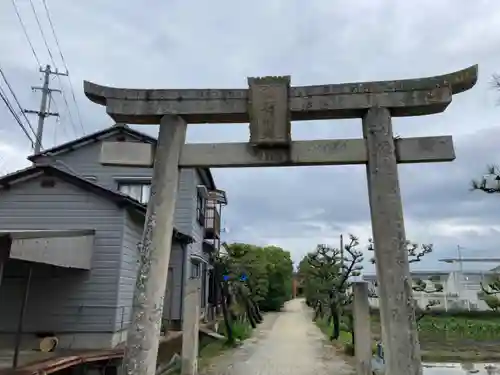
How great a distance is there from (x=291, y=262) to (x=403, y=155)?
4686 centimetres

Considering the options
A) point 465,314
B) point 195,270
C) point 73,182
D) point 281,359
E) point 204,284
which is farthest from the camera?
point 465,314

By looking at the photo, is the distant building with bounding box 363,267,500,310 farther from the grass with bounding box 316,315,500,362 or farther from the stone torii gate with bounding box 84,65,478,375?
the stone torii gate with bounding box 84,65,478,375

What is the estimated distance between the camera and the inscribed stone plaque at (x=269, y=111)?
237 inches

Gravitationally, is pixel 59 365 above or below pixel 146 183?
below

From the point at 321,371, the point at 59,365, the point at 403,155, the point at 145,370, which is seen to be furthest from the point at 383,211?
the point at 321,371

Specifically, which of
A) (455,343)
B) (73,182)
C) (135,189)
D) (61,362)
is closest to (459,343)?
(455,343)

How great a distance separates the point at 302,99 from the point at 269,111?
0.51m

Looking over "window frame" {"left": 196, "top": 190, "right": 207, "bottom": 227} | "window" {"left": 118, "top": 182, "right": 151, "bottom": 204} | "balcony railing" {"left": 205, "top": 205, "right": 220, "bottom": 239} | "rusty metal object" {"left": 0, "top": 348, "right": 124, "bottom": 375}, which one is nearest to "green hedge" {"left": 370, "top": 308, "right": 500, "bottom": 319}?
"balcony railing" {"left": 205, "top": 205, "right": 220, "bottom": 239}

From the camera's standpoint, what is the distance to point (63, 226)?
1229 centimetres

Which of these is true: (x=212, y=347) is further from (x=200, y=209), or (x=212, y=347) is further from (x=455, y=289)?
(x=455, y=289)

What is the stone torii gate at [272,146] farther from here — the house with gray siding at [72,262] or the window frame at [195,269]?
the window frame at [195,269]

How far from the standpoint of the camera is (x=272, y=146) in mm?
6070

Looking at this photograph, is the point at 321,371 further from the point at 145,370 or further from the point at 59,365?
the point at 145,370

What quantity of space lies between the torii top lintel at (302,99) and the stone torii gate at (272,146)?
0.01 metres
